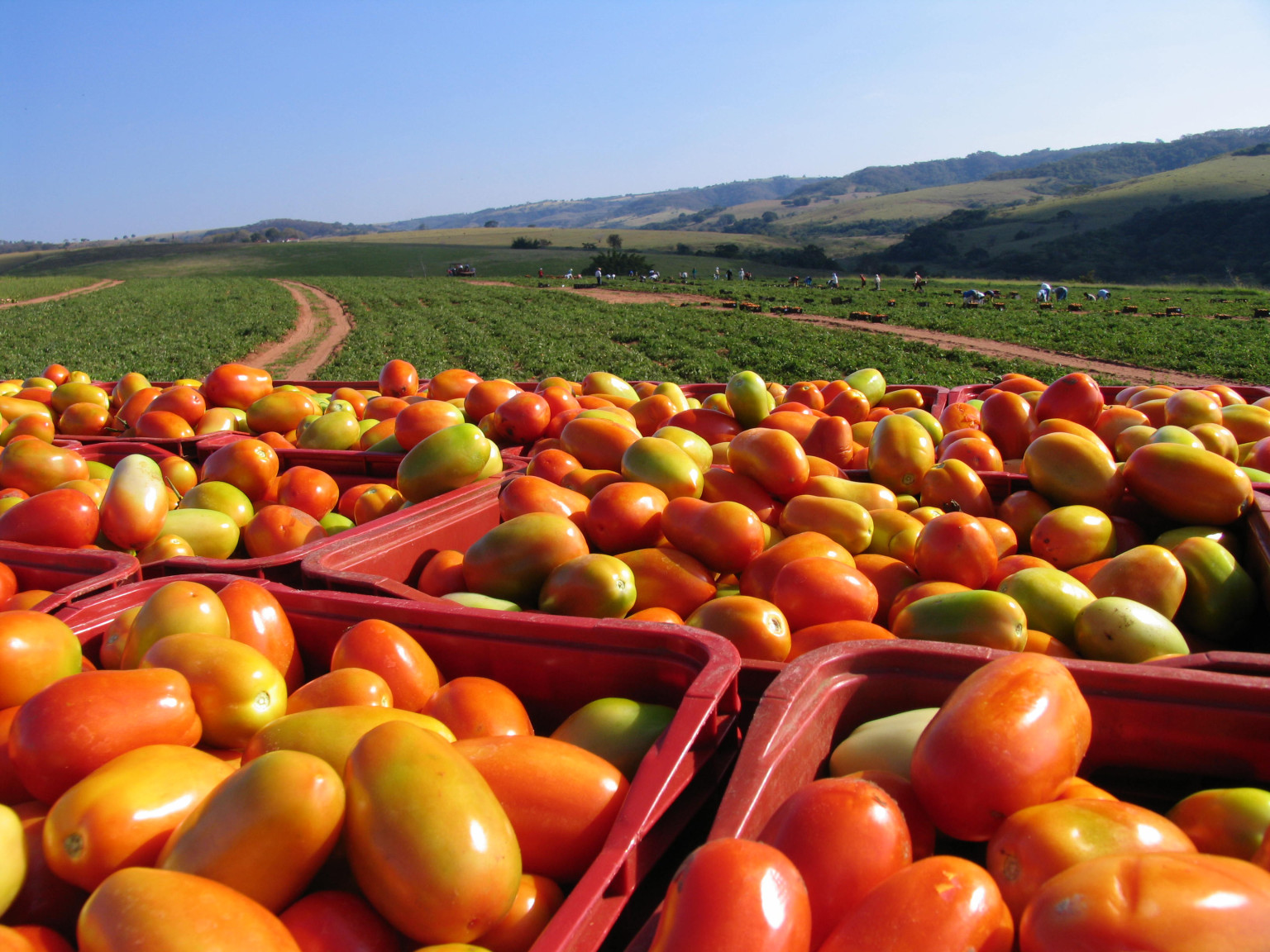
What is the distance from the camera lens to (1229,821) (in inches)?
49.1

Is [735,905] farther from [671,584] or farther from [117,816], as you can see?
[671,584]

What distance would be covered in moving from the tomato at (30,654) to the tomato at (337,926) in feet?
3.11

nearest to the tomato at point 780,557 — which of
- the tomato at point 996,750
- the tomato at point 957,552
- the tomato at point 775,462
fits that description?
the tomato at point 957,552

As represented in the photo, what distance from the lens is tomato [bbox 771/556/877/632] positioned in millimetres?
2023

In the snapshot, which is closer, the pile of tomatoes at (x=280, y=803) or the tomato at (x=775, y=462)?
the pile of tomatoes at (x=280, y=803)

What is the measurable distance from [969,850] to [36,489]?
343 cm

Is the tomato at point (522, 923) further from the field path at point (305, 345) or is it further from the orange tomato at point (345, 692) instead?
the field path at point (305, 345)

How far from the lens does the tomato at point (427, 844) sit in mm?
1062

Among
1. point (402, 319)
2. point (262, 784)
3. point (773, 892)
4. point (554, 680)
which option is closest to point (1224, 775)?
point (773, 892)

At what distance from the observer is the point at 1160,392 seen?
396cm

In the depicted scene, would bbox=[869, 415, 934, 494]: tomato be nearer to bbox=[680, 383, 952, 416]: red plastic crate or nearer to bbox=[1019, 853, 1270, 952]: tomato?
bbox=[680, 383, 952, 416]: red plastic crate

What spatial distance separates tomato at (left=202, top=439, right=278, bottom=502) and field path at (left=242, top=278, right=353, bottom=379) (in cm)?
1290

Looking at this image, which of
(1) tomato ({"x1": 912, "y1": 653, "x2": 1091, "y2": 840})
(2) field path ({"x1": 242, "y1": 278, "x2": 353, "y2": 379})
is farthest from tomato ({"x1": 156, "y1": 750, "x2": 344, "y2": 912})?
(2) field path ({"x1": 242, "y1": 278, "x2": 353, "y2": 379})

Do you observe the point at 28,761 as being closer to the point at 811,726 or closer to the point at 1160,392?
the point at 811,726
